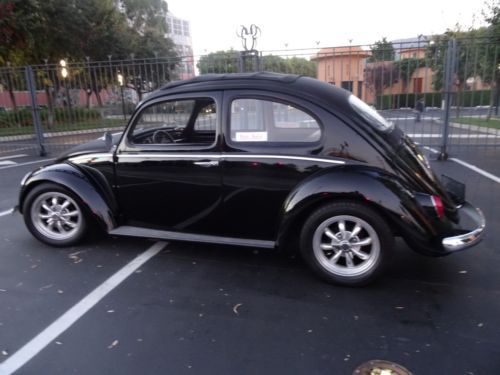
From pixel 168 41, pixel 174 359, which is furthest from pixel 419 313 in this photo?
pixel 168 41

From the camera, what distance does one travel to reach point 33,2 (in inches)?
584

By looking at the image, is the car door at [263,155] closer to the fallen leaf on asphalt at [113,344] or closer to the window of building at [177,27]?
the fallen leaf on asphalt at [113,344]

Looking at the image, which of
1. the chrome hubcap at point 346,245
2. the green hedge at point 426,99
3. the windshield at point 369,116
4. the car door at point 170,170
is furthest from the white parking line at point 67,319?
the green hedge at point 426,99

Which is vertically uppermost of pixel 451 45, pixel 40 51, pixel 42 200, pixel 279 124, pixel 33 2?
pixel 33 2

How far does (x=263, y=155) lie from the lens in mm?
3604

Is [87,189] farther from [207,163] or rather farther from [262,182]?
[262,182]

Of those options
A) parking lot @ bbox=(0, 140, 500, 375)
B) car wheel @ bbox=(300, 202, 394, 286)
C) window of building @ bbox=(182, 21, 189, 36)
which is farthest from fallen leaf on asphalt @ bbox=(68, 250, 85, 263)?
window of building @ bbox=(182, 21, 189, 36)

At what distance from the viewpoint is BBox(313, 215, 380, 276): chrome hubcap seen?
3.34 metres

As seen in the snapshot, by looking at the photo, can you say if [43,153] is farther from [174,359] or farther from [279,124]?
[174,359]

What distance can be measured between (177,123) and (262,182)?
4.78 ft

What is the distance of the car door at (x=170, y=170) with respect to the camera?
12.5ft

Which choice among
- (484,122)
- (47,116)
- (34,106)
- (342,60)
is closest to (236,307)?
(342,60)

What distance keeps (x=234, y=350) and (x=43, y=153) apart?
10.4 m

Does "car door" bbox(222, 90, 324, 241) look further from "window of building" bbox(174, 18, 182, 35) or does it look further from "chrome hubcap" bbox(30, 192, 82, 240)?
"window of building" bbox(174, 18, 182, 35)
